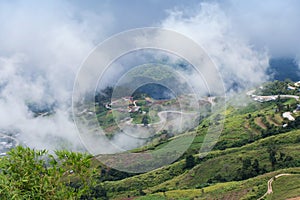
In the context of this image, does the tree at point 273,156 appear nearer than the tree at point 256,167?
No

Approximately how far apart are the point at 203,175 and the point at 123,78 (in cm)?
3257

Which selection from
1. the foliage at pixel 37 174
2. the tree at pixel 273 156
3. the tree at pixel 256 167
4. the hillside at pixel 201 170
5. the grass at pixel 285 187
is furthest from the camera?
the tree at pixel 273 156

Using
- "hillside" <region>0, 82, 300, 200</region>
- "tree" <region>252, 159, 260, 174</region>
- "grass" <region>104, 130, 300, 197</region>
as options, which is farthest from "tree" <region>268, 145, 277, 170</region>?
"tree" <region>252, 159, 260, 174</region>

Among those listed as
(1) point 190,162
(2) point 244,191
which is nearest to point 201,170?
(1) point 190,162

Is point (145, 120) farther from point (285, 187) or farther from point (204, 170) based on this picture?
point (204, 170)

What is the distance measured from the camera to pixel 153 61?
1091 centimetres

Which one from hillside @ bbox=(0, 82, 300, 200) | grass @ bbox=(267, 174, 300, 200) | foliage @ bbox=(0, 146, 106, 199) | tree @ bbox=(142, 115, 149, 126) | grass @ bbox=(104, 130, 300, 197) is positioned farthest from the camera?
grass @ bbox=(104, 130, 300, 197)

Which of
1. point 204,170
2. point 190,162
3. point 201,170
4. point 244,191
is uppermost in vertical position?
point 190,162

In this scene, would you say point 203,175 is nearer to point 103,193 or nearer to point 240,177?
point 240,177

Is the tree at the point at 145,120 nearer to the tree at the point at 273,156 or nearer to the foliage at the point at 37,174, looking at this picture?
the foliage at the point at 37,174

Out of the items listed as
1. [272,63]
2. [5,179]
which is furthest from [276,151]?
[272,63]

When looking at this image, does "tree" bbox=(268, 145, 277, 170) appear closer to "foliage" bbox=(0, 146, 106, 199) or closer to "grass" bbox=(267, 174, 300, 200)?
"grass" bbox=(267, 174, 300, 200)

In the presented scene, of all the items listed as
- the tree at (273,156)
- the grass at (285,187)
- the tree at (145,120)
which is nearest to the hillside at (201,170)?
the grass at (285,187)

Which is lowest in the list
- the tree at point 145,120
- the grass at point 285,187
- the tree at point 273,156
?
the grass at point 285,187
